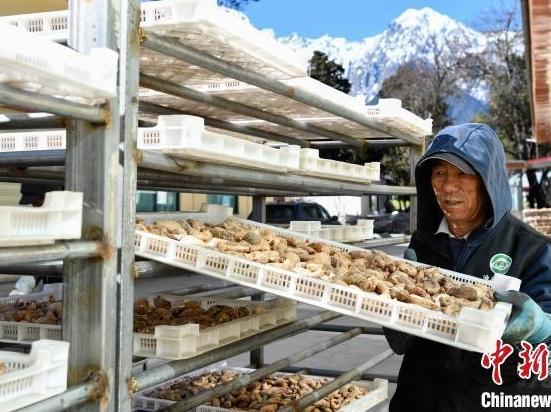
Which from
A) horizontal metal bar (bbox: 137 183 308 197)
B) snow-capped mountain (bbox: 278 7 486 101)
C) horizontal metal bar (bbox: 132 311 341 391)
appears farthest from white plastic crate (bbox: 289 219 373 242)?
snow-capped mountain (bbox: 278 7 486 101)

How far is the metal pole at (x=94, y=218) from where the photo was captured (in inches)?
78.2

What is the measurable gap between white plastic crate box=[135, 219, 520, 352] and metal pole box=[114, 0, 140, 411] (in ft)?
0.68

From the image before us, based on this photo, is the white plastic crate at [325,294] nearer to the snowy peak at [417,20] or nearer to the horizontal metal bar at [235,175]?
the horizontal metal bar at [235,175]

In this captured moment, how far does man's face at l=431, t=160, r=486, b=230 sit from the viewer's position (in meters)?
2.94

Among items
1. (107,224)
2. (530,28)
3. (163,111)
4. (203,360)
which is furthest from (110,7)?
(530,28)

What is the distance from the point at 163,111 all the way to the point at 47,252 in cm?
220

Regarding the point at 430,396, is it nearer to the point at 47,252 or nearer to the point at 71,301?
the point at 71,301

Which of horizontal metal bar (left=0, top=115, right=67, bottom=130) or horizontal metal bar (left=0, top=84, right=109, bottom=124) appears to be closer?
horizontal metal bar (left=0, top=84, right=109, bottom=124)

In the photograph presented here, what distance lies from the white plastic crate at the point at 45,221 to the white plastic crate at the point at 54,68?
265 mm

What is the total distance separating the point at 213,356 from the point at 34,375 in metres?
0.93

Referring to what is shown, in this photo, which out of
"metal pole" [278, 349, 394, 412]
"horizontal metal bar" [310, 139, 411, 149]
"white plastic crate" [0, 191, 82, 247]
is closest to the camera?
"white plastic crate" [0, 191, 82, 247]

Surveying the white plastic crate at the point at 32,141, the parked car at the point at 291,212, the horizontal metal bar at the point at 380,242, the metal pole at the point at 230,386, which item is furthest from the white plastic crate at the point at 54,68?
the parked car at the point at 291,212

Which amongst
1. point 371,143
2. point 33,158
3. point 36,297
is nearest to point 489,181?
point 33,158

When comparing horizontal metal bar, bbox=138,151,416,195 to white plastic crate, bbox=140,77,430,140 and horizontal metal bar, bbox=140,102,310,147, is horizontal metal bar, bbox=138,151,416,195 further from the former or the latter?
horizontal metal bar, bbox=140,102,310,147
